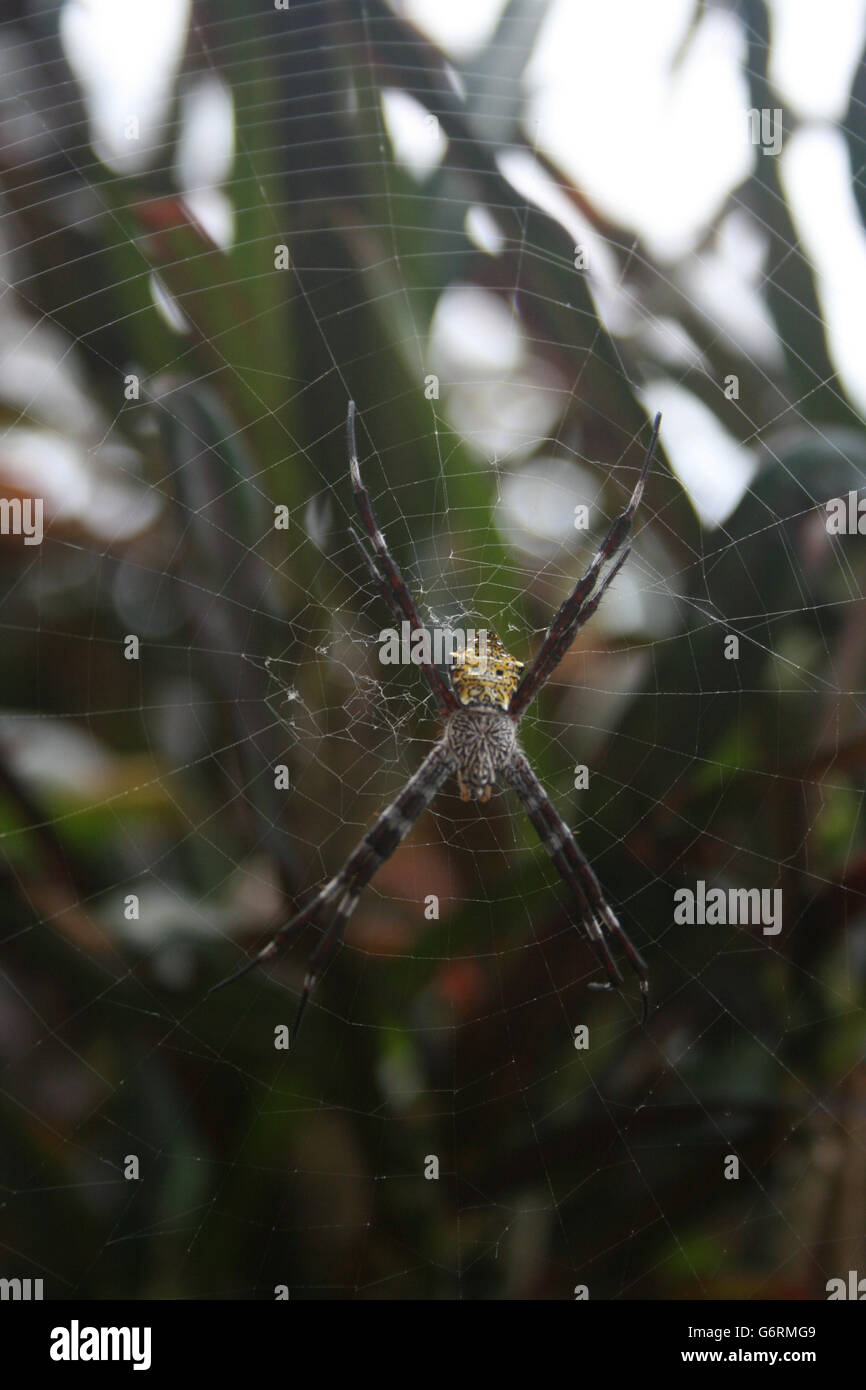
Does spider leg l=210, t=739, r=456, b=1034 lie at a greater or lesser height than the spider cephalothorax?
lesser

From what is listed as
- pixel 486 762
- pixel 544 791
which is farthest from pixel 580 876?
pixel 486 762

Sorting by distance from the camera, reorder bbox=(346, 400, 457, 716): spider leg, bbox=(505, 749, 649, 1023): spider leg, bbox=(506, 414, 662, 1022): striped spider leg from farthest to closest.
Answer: bbox=(505, 749, 649, 1023): spider leg < bbox=(506, 414, 662, 1022): striped spider leg < bbox=(346, 400, 457, 716): spider leg

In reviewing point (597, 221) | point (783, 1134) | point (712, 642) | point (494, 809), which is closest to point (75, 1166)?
point (494, 809)

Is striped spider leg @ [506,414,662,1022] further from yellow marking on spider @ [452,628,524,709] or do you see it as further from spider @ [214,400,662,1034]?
yellow marking on spider @ [452,628,524,709]

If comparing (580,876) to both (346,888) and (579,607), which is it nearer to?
(346,888)

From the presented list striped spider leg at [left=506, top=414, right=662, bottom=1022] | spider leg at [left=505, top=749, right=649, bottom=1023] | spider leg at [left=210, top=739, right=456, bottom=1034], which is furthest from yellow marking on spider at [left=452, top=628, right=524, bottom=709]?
spider leg at [left=210, top=739, right=456, bottom=1034]
